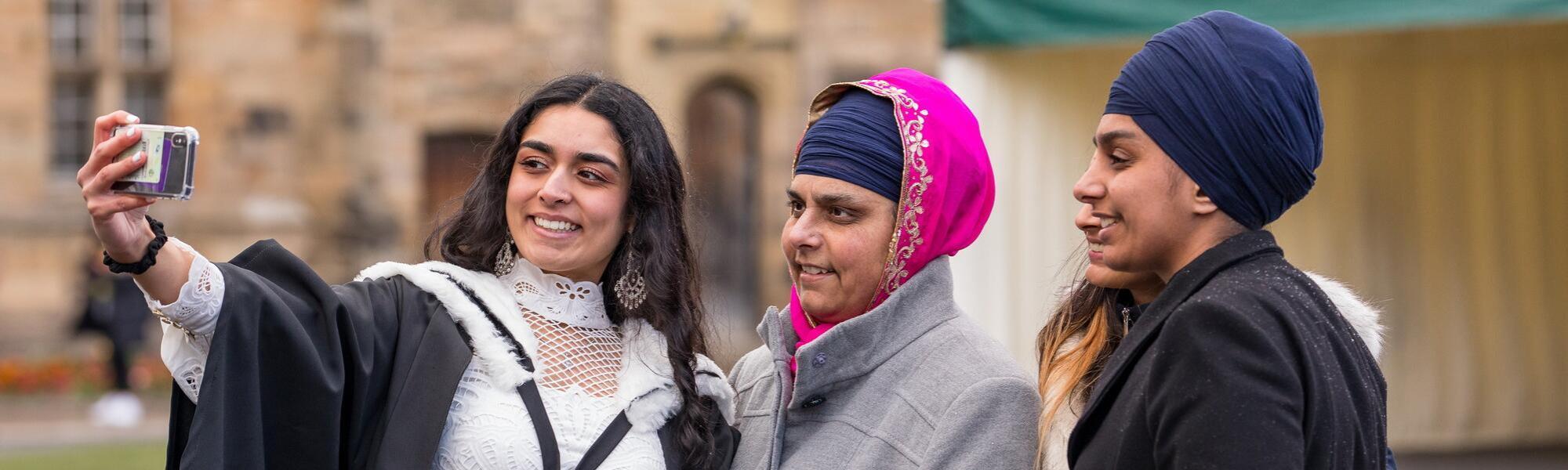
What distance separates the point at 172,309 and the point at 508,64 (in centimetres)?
1526

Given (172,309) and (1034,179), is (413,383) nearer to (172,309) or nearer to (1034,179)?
(172,309)

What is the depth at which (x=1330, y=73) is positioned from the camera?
7.55 m

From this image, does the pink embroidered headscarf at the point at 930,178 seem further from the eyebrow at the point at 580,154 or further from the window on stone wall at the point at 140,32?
the window on stone wall at the point at 140,32

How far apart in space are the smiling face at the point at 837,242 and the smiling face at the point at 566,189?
1.23 ft

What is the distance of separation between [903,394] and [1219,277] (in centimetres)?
83

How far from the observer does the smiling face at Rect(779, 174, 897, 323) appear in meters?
2.79

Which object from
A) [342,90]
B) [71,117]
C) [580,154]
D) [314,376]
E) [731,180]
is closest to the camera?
[314,376]

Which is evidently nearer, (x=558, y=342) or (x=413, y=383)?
(x=413, y=383)

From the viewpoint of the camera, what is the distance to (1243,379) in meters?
1.87

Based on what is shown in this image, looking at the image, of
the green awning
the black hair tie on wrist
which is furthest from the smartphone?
the green awning

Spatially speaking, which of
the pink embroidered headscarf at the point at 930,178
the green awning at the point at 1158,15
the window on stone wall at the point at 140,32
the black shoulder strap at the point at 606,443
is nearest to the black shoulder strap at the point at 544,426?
the black shoulder strap at the point at 606,443

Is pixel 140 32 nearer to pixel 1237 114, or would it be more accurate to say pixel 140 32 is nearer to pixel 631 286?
pixel 631 286

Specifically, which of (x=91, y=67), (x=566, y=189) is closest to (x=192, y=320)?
(x=566, y=189)

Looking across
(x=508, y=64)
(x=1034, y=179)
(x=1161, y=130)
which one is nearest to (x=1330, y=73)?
(x=1034, y=179)
